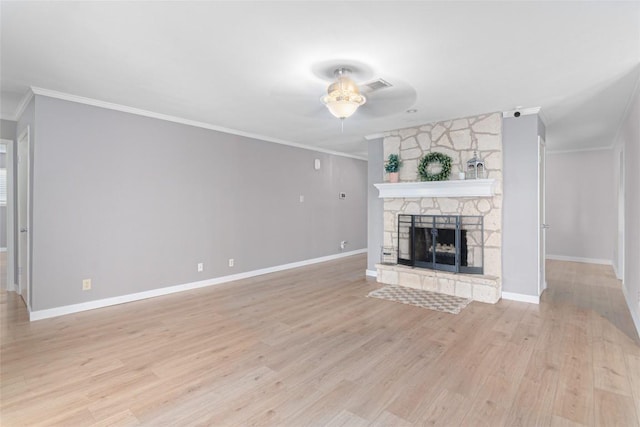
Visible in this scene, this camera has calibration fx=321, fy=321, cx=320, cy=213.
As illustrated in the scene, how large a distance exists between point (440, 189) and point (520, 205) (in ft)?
3.40

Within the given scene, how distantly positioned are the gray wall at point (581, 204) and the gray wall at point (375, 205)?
453cm

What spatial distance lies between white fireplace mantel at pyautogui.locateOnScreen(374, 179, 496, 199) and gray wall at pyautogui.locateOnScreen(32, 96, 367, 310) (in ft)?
6.89

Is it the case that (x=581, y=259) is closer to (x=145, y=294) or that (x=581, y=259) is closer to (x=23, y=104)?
(x=145, y=294)

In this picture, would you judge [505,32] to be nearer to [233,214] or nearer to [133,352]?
[133,352]

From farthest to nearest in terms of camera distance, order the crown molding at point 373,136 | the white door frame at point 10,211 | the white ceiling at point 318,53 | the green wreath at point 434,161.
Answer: the crown molding at point 373,136 → the green wreath at point 434,161 → the white door frame at point 10,211 → the white ceiling at point 318,53

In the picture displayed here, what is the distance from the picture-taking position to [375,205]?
5.77 m

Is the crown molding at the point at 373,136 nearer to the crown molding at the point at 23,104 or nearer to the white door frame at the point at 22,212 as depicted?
the crown molding at the point at 23,104

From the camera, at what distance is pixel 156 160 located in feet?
14.8

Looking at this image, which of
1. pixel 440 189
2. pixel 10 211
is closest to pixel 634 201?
pixel 440 189

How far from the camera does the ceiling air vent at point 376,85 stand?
3.30m

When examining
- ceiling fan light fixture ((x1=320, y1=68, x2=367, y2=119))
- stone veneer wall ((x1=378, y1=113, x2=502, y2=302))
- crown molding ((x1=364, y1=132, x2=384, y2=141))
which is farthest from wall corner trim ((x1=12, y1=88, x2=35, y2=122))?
stone veneer wall ((x1=378, y1=113, x2=502, y2=302))

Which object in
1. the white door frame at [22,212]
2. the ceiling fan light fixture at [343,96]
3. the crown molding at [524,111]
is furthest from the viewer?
the crown molding at [524,111]

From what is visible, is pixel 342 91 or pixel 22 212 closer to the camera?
pixel 342 91

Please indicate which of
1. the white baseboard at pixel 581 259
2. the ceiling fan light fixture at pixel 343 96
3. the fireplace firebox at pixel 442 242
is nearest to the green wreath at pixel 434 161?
the fireplace firebox at pixel 442 242
